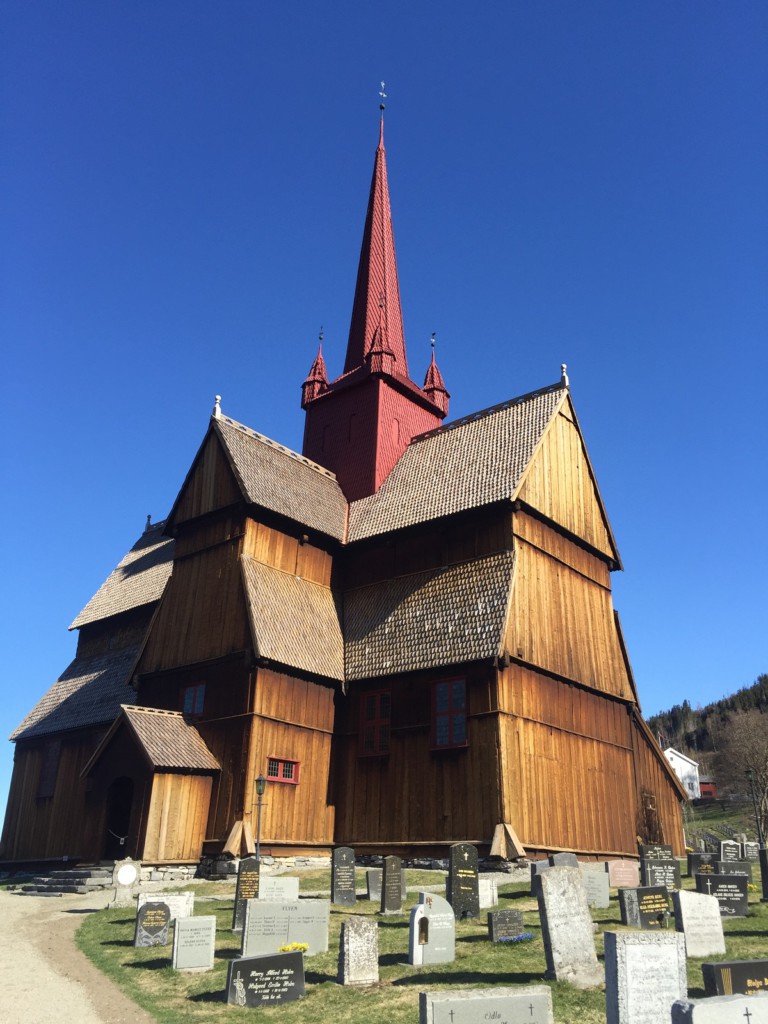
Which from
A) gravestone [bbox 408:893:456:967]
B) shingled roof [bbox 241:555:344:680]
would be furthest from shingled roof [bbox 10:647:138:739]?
gravestone [bbox 408:893:456:967]

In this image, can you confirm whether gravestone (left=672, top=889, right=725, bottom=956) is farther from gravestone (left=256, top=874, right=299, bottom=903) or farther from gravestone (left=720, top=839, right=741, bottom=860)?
gravestone (left=720, top=839, right=741, bottom=860)

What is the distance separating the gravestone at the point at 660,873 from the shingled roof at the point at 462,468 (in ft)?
35.9

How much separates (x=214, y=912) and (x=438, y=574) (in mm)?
12130

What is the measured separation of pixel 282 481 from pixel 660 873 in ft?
56.0

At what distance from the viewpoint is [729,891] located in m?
14.9

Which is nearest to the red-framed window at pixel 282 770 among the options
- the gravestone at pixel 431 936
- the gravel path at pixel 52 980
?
the gravel path at pixel 52 980

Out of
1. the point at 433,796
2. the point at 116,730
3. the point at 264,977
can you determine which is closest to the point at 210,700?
the point at 116,730

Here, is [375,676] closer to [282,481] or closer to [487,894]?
[282,481]

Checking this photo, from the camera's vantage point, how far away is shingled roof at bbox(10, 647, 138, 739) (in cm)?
3086

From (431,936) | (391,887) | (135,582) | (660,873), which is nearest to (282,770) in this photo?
(391,887)

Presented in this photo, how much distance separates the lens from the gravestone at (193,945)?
1225cm

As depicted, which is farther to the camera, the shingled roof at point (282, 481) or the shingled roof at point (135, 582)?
the shingled roof at point (135, 582)

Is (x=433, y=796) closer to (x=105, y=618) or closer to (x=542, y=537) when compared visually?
(x=542, y=537)

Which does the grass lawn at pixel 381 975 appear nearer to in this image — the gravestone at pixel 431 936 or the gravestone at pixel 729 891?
the gravestone at pixel 431 936
